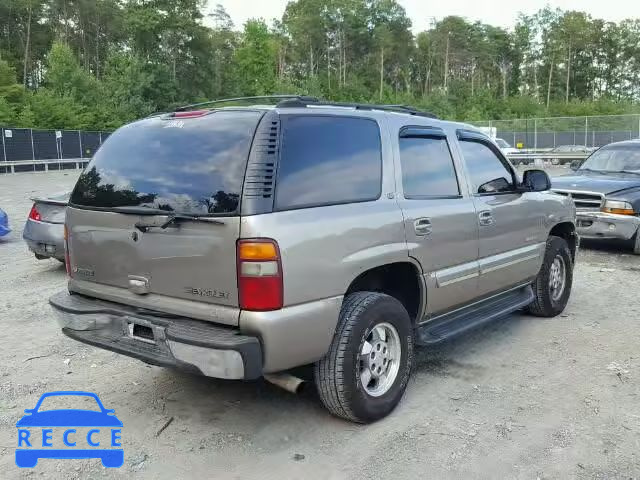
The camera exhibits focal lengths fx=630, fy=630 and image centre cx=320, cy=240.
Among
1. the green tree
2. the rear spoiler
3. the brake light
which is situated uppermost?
the green tree

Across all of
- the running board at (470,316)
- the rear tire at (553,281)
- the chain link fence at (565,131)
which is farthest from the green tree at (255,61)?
the running board at (470,316)

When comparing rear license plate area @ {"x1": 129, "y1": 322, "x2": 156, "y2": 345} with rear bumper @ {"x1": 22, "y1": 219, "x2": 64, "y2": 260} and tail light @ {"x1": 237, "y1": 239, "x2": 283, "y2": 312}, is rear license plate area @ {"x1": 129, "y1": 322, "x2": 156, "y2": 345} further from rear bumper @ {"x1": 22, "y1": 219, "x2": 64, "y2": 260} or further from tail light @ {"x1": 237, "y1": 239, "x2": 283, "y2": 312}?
rear bumper @ {"x1": 22, "y1": 219, "x2": 64, "y2": 260}

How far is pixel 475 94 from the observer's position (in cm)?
7862

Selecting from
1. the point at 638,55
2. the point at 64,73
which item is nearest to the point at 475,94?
the point at 638,55

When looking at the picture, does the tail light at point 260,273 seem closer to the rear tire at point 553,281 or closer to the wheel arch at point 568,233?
the rear tire at point 553,281

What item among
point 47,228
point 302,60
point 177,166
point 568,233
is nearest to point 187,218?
point 177,166

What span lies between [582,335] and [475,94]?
3042 inches

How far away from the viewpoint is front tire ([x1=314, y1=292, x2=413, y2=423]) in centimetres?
365

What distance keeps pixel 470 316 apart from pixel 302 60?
87.3 metres

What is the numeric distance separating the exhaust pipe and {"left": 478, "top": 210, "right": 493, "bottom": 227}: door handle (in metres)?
2.06

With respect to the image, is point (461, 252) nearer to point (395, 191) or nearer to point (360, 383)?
point (395, 191)

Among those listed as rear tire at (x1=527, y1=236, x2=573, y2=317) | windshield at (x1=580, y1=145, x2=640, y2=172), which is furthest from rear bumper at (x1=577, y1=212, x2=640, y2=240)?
rear tire at (x1=527, y1=236, x2=573, y2=317)

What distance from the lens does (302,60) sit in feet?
290

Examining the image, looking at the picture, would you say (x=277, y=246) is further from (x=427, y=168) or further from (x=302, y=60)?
(x=302, y=60)
